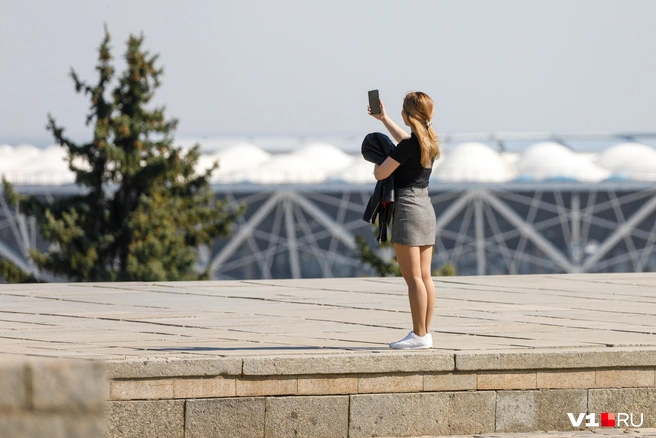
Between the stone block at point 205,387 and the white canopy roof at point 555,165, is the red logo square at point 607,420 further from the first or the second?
the white canopy roof at point 555,165

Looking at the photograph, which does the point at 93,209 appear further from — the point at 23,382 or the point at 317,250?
the point at 23,382

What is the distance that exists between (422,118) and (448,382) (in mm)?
1776

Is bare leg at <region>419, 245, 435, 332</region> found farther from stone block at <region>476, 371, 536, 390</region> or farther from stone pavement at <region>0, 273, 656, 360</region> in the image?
stone block at <region>476, 371, 536, 390</region>

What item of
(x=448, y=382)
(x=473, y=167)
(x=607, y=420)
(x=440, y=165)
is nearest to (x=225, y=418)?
(x=448, y=382)

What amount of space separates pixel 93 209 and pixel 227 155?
23590mm

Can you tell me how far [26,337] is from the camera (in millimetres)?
8711

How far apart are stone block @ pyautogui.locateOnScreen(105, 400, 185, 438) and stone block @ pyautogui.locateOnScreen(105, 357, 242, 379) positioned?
0.55 ft

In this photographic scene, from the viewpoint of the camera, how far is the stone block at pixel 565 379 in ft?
24.1

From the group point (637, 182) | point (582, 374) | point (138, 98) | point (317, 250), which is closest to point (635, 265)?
point (637, 182)

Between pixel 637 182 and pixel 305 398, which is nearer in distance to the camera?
pixel 305 398

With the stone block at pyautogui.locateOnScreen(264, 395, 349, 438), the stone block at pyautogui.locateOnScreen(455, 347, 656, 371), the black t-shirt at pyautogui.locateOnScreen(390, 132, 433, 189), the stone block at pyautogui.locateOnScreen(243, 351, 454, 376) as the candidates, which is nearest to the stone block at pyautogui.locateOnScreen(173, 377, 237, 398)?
the stone block at pyautogui.locateOnScreen(243, 351, 454, 376)

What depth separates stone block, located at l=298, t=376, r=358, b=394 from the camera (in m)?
6.96

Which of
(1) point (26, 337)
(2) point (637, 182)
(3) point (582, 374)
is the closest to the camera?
(3) point (582, 374)

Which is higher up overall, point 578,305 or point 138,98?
point 138,98
